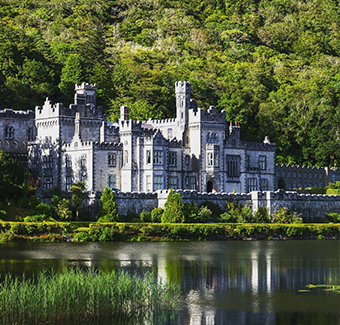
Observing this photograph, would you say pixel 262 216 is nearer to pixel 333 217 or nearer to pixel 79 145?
pixel 333 217

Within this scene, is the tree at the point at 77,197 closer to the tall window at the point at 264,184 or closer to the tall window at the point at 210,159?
the tall window at the point at 210,159

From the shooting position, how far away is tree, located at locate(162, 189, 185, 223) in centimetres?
8762

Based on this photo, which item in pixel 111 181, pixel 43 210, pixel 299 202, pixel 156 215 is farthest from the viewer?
pixel 111 181

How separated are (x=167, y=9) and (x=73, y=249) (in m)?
124

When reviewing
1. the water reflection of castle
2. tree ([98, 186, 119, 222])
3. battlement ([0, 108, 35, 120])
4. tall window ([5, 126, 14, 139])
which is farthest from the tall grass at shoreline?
battlement ([0, 108, 35, 120])

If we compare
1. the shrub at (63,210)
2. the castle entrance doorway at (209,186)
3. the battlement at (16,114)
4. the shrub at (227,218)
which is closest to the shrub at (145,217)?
the shrub at (63,210)

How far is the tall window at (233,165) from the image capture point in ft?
352

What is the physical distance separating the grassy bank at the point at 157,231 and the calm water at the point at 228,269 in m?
2.82

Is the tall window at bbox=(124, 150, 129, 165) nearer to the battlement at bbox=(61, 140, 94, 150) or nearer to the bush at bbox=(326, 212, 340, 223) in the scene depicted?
the battlement at bbox=(61, 140, 94, 150)

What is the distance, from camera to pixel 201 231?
8444cm

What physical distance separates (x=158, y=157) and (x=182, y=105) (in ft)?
30.9

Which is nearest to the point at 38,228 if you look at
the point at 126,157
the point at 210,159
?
the point at 126,157

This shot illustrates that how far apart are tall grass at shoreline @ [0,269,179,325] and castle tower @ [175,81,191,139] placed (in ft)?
201

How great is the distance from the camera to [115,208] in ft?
288
